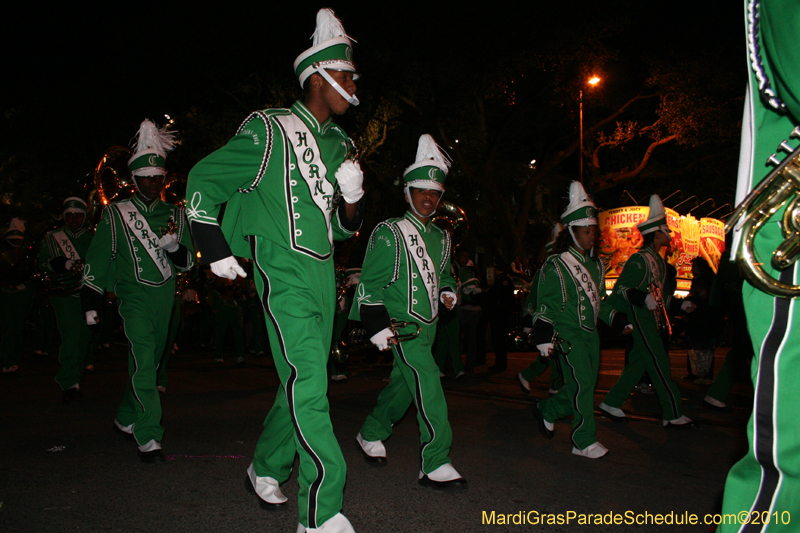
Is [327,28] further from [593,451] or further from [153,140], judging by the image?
[593,451]

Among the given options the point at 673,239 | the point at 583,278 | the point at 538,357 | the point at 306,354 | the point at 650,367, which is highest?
the point at 673,239

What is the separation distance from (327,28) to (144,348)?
285cm

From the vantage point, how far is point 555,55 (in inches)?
763

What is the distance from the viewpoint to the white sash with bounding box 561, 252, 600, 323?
5727 mm

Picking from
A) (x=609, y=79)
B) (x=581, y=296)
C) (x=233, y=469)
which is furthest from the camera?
(x=609, y=79)

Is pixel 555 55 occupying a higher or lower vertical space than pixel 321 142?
higher

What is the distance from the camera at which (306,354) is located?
3.18m

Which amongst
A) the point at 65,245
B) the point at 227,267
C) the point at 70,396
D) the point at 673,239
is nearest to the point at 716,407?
the point at 227,267

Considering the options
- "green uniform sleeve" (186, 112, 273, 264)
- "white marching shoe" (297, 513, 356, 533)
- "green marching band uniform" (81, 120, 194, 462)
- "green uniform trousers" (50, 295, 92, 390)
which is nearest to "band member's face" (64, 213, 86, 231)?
"green uniform trousers" (50, 295, 92, 390)

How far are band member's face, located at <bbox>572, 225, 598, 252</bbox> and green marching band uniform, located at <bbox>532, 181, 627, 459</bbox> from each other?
2 centimetres

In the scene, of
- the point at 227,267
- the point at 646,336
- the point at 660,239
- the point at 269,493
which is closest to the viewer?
the point at 227,267

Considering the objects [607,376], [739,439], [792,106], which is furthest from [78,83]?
[792,106]

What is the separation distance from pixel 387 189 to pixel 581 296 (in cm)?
2342

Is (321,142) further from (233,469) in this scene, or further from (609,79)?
(609,79)
